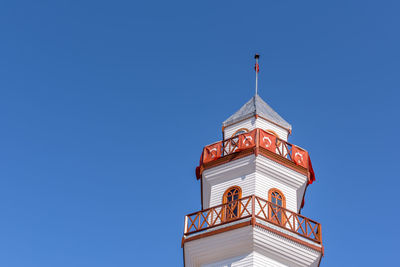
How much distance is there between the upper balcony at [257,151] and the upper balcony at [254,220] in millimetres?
2829

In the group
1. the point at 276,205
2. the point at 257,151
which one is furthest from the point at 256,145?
the point at 276,205

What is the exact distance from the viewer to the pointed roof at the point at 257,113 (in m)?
31.6

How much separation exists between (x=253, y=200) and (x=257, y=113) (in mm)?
8229

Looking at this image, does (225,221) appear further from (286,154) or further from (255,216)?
(286,154)

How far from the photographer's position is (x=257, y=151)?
26.9m

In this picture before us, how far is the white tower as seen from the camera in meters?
23.4

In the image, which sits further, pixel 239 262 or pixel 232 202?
pixel 232 202

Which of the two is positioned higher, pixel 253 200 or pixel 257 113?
pixel 257 113

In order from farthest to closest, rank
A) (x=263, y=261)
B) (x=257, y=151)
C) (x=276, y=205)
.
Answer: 1. (x=257, y=151)
2. (x=276, y=205)
3. (x=263, y=261)

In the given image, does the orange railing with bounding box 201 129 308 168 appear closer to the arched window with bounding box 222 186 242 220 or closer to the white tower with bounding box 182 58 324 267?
the white tower with bounding box 182 58 324 267

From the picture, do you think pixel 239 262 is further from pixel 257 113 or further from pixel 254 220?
pixel 257 113

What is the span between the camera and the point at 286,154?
27.9 metres

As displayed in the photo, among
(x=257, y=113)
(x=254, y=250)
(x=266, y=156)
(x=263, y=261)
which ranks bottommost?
(x=263, y=261)

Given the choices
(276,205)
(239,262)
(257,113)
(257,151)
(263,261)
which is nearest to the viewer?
(263,261)
